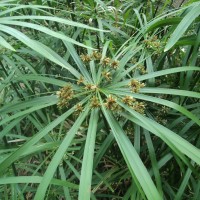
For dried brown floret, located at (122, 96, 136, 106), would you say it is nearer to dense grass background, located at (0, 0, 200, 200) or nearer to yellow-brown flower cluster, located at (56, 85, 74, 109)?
dense grass background, located at (0, 0, 200, 200)

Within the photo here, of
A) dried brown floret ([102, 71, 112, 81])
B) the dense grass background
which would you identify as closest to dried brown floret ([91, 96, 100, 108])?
the dense grass background

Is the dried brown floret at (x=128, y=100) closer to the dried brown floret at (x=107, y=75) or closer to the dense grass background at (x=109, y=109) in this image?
the dense grass background at (x=109, y=109)

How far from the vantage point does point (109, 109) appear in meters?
0.89

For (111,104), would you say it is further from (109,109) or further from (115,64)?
(115,64)

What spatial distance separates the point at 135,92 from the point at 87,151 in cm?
23

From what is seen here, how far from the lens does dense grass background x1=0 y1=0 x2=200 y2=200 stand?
0.80 m

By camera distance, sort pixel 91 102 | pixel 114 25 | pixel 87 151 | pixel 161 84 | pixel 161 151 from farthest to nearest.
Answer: pixel 114 25 → pixel 161 84 → pixel 161 151 → pixel 91 102 → pixel 87 151

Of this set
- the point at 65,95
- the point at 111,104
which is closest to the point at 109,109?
the point at 111,104

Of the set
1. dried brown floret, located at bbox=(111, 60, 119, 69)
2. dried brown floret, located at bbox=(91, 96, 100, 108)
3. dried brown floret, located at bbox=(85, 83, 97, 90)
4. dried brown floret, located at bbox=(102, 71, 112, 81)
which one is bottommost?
dried brown floret, located at bbox=(91, 96, 100, 108)

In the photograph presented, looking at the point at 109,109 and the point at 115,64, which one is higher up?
the point at 115,64

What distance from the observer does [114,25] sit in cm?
154

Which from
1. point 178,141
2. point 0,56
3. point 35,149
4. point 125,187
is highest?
point 0,56

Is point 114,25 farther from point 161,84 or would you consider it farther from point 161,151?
point 161,151

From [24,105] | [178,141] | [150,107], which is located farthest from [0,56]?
[178,141]
